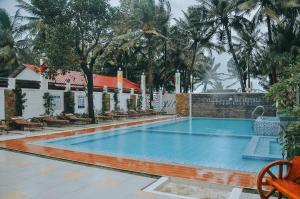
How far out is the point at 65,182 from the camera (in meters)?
5.64

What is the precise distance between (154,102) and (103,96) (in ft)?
22.3

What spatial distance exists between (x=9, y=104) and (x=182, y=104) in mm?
14417

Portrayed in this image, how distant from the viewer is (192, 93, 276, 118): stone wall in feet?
73.9

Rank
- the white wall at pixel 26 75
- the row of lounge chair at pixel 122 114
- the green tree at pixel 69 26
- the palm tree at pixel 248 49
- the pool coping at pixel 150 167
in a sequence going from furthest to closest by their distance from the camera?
the palm tree at pixel 248 49, the white wall at pixel 26 75, the row of lounge chair at pixel 122 114, the green tree at pixel 69 26, the pool coping at pixel 150 167

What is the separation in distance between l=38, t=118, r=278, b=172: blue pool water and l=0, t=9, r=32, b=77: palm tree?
1908 centimetres

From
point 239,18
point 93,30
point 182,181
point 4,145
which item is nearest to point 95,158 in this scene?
point 182,181

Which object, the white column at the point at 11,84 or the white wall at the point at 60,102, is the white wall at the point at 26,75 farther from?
the white column at the point at 11,84

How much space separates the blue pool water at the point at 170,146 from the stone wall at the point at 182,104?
10673 millimetres

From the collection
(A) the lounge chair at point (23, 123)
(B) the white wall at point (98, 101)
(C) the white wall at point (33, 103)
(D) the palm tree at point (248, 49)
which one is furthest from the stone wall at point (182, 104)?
(A) the lounge chair at point (23, 123)

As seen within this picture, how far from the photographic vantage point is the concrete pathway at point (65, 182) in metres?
4.96

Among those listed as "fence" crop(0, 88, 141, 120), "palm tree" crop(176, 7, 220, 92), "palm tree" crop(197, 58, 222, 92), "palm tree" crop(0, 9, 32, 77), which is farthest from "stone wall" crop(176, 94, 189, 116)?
"palm tree" crop(197, 58, 222, 92)

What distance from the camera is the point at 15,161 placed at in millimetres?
7445

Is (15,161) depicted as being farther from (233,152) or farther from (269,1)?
(269,1)

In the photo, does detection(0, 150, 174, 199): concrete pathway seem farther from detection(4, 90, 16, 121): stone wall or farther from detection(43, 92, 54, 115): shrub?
detection(43, 92, 54, 115): shrub
